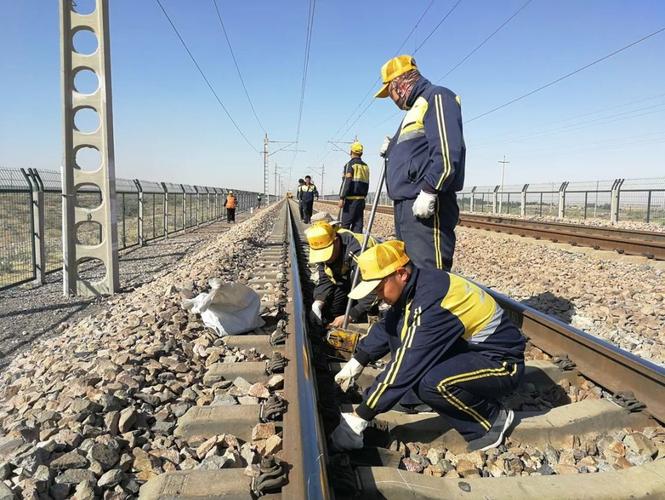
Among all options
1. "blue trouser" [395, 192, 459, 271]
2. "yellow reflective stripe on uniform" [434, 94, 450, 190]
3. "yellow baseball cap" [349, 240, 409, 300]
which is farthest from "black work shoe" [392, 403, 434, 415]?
"yellow reflective stripe on uniform" [434, 94, 450, 190]

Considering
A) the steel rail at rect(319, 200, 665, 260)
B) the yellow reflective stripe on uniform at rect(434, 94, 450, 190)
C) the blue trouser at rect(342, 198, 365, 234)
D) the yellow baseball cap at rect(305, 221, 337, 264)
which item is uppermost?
the yellow reflective stripe on uniform at rect(434, 94, 450, 190)

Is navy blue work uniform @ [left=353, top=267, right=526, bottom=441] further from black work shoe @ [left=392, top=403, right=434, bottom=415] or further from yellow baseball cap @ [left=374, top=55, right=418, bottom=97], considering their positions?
yellow baseball cap @ [left=374, top=55, right=418, bottom=97]

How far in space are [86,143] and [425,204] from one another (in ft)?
18.5

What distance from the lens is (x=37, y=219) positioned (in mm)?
8055

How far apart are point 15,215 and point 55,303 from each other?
2647mm

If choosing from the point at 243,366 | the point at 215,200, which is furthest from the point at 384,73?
the point at 215,200

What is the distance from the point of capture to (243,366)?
3424mm

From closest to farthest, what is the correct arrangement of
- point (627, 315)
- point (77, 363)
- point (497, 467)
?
point (497, 467), point (77, 363), point (627, 315)

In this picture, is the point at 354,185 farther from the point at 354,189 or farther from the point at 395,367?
the point at 395,367

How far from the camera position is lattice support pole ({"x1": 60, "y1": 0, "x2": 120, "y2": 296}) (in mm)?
7039

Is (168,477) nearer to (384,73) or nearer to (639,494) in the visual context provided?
(639,494)

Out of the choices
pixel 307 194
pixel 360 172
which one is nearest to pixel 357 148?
pixel 360 172

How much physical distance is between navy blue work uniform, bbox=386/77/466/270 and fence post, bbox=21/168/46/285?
6.34 metres

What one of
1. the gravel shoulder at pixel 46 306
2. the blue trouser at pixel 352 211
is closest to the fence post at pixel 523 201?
the blue trouser at pixel 352 211
